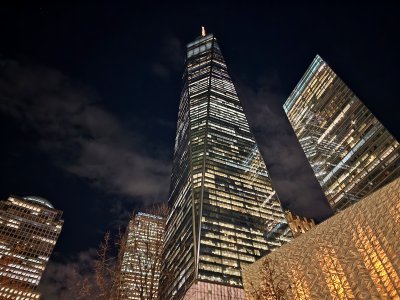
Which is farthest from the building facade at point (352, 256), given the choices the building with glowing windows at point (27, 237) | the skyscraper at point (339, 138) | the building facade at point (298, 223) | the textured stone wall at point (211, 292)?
the building with glowing windows at point (27, 237)

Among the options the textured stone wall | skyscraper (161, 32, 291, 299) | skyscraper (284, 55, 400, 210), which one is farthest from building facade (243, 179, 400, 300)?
skyscraper (284, 55, 400, 210)

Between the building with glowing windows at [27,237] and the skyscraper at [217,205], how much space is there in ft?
202

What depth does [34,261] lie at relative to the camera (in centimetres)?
12675

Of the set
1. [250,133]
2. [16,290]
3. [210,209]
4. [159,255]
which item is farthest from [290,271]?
[16,290]

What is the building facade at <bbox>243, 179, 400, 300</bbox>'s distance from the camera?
88.9 ft

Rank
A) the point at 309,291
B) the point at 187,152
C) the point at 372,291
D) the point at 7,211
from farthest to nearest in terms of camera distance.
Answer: the point at 7,211 < the point at 187,152 < the point at 309,291 < the point at 372,291

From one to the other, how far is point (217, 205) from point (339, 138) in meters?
44.1

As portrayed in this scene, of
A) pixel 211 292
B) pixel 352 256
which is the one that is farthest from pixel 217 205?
pixel 352 256

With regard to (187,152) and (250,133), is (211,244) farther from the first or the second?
(250,133)

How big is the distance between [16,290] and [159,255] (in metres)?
131

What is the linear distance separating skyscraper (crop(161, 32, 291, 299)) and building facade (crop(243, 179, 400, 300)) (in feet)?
87.4

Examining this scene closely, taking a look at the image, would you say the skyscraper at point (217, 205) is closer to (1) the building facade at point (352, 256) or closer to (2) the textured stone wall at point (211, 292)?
(2) the textured stone wall at point (211, 292)

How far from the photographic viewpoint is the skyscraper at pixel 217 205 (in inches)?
3007

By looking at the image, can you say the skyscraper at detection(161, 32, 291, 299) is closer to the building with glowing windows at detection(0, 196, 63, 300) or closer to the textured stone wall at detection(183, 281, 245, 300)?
the textured stone wall at detection(183, 281, 245, 300)
